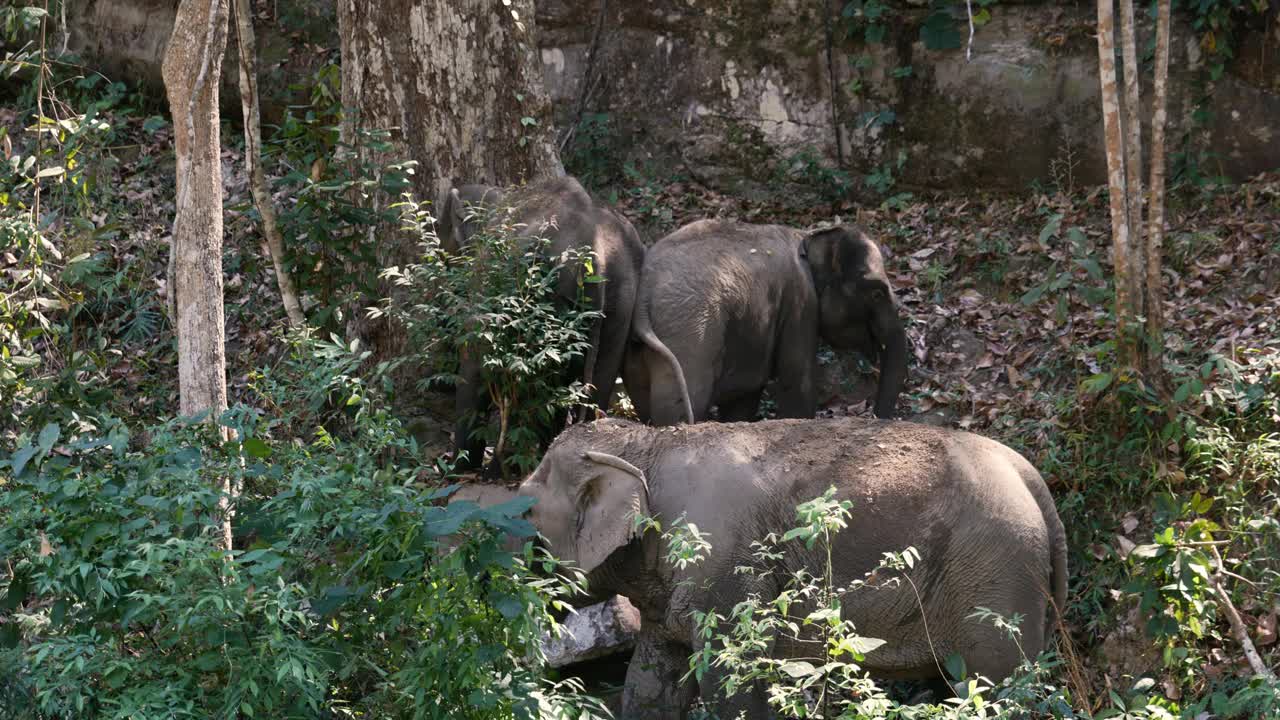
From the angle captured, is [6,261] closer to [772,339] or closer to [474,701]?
[772,339]

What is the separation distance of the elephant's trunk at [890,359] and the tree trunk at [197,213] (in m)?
4.32

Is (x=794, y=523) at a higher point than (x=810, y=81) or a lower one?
lower

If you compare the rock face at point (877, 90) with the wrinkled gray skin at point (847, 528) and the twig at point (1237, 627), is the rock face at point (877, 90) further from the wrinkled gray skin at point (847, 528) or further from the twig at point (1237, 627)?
the wrinkled gray skin at point (847, 528)

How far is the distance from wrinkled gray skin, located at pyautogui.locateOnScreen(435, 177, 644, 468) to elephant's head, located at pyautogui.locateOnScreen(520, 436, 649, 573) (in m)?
1.55

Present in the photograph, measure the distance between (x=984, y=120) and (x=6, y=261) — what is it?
26.0 feet

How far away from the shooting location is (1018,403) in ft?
29.6

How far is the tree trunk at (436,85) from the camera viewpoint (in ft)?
31.0

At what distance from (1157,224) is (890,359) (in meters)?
1.94

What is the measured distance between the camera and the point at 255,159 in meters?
8.70

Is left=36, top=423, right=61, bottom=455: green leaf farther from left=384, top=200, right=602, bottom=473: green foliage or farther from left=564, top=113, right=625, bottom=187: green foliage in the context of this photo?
left=564, top=113, right=625, bottom=187: green foliage

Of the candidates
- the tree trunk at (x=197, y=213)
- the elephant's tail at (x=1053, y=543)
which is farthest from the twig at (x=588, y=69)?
the elephant's tail at (x=1053, y=543)

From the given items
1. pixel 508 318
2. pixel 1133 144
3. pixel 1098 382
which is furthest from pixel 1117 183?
pixel 508 318

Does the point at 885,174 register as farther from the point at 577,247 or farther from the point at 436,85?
the point at 577,247

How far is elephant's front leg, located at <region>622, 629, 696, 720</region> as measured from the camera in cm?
680
